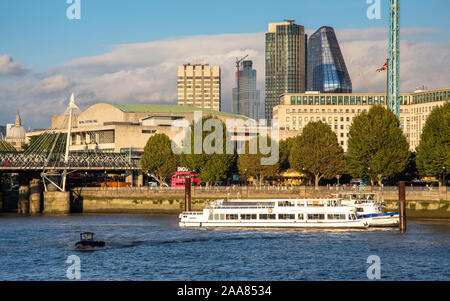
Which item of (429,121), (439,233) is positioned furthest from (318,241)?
(429,121)

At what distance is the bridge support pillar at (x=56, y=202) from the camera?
135125 millimetres

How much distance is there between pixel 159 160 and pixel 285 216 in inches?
2356

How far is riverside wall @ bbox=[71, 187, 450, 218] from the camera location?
119m

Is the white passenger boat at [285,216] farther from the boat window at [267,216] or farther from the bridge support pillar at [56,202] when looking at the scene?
the bridge support pillar at [56,202]

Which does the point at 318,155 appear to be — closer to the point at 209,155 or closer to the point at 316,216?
the point at 209,155

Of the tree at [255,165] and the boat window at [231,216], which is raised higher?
the tree at [255,165]

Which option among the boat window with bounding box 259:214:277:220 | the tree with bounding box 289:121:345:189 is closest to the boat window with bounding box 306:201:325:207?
the boat window with bounding box 259:214:277:220

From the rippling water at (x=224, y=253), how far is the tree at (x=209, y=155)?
44.3m

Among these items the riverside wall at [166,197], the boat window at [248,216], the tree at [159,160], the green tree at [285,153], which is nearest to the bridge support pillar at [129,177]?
the tree at [159,160]

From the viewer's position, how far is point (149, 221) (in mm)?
113000

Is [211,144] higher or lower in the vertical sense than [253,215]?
higher

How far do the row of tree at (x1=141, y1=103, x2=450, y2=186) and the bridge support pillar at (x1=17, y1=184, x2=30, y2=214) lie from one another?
26.5 m
